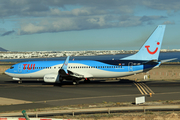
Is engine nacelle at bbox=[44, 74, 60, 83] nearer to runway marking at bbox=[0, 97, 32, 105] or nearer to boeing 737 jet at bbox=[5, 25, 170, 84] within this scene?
boeing 737 jet at bbox=[5, 25, 170, 84]

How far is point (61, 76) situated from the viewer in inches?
1644

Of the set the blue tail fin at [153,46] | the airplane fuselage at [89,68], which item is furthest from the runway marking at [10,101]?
the blue tail fin at [153,46]

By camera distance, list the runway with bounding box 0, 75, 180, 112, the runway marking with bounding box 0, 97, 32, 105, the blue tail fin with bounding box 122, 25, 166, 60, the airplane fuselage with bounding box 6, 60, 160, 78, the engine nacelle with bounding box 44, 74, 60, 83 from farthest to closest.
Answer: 1. the blue tail fin with bounding box 122, 25, 166, 60
2. the airplane fuselage with bounding box 6, 60, 160, 78
3. the engine nacelle with bounding box 44, 74, 60, 83
4. the runway marking with bounding box 0, 97, 32, 105
5. the runway with bounding box 0, 75, 180, 112

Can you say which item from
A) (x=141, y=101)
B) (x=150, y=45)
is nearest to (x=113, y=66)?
(x=150, y=45)

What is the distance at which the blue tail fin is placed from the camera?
142 ft

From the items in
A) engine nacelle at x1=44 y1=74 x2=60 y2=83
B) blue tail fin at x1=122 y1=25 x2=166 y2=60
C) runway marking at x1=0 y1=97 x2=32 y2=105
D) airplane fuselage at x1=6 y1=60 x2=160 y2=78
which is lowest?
runway marking at x1=0 y1=97 x2=32 y2=105

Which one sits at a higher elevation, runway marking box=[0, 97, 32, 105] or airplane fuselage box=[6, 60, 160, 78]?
airplane fuselage box=[6, 60, 160, 78]

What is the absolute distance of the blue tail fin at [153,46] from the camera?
43219mm

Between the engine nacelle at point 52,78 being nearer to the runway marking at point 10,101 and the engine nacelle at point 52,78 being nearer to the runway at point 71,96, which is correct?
the runway at point 71,96

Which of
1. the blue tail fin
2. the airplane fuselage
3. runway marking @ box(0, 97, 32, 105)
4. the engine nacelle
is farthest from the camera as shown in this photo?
the blue tail fin

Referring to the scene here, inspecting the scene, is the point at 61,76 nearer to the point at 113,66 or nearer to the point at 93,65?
the point at 93,65

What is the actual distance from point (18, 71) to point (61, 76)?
10.6m

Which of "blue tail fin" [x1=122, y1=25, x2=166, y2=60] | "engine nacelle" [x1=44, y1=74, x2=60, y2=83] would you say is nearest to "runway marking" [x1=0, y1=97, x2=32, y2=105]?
"engine nacelle" [x1=44, y1=74, x2=60, y2=83]

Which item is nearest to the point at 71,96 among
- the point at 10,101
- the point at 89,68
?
the point at 10,101
